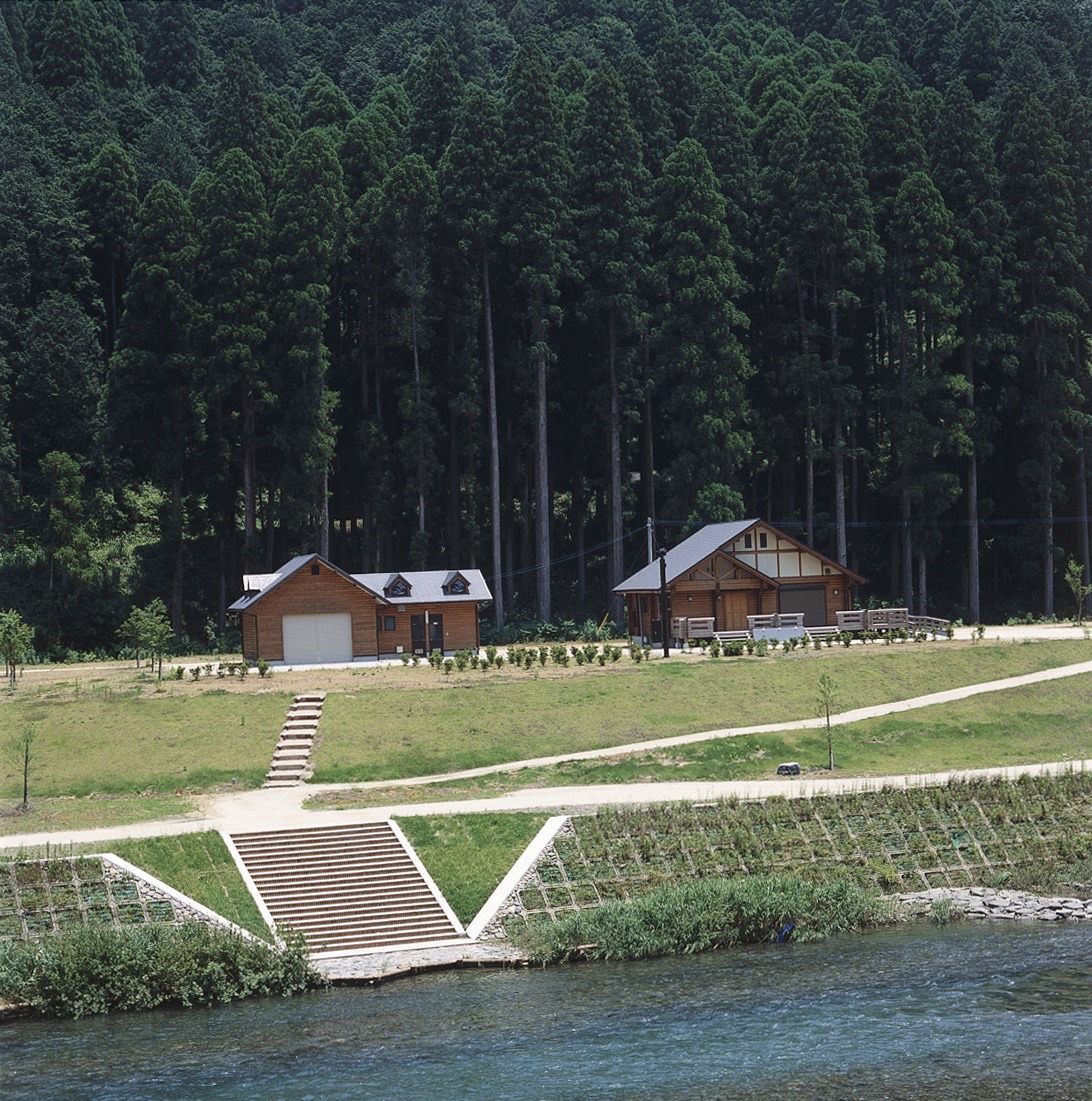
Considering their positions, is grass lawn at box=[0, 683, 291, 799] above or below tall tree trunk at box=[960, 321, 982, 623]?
below

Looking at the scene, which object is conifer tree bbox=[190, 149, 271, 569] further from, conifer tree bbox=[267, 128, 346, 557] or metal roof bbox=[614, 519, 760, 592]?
metal roof bbox=[614, 519, 760, 592]

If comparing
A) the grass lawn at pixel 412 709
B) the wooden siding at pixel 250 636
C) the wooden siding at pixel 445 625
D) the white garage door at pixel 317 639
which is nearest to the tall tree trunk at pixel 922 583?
the grass lawn at pixel 412 709

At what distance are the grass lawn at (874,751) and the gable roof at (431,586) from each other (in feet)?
56.6

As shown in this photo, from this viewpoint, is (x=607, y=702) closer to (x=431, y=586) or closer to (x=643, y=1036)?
(x=431, y=586)

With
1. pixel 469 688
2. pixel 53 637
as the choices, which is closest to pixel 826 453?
pixel 469 688

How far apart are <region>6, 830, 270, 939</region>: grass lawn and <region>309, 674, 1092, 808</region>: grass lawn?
459 cm

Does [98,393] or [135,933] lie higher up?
[98,393]

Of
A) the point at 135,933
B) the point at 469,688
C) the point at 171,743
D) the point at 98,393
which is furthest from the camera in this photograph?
the point at 98,393

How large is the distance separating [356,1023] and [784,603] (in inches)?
1452

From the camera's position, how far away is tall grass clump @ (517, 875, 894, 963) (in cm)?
2650

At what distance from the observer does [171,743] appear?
3862cm

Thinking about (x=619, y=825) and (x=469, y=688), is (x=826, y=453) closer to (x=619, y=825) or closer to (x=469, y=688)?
(x=469, y=688)

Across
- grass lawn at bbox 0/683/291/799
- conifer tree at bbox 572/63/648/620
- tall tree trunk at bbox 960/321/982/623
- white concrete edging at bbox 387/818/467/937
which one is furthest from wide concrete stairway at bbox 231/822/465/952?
tall tree trunk at bbox 960/321/982/623

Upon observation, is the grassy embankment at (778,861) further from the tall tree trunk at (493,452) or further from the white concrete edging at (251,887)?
the tall tree trunk at (493,452)
